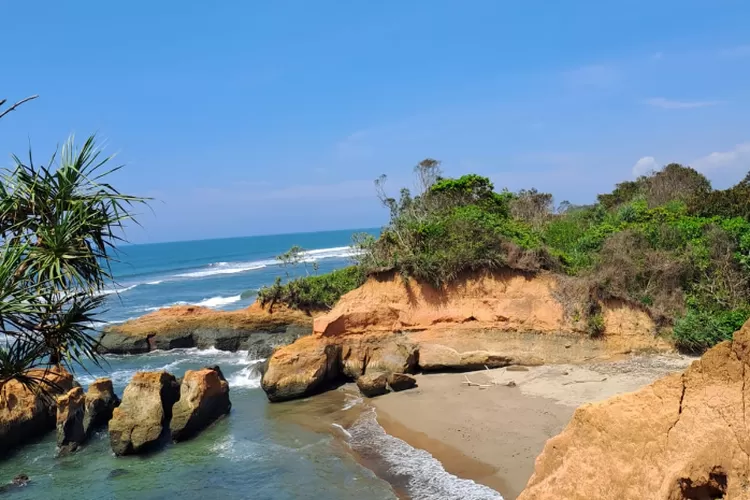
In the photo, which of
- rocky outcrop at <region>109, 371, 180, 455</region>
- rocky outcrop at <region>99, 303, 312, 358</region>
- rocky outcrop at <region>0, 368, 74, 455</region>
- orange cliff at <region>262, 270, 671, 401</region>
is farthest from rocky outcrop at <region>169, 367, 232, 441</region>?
rocky outcrop at <region>99, 303, 312, 358</region>

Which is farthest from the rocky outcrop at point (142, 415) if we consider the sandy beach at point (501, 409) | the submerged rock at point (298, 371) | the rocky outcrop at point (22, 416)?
Result: the sandy beach at point (501, 409)

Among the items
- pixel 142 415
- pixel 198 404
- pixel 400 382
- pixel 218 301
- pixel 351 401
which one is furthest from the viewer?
pixel 218 301

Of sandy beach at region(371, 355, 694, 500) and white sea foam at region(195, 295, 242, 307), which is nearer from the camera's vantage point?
sandy beach at region(371, 355, 694, 500)

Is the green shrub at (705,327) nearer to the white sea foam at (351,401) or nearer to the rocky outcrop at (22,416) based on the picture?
the white sea foam at (351,401)

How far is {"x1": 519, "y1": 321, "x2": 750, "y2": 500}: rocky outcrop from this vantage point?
5.00 metres

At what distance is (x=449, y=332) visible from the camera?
18.2 meters

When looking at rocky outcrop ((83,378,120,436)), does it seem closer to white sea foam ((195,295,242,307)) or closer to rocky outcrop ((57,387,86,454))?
rocky outcrop ((57,387,86,454))

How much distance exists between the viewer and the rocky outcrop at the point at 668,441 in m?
5.00

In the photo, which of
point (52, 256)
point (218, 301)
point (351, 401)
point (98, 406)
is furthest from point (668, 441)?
point (218, 301)

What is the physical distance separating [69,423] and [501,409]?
1145cm

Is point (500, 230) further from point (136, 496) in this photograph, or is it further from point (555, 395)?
point (136, 496)

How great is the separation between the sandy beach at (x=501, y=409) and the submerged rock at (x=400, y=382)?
31cm

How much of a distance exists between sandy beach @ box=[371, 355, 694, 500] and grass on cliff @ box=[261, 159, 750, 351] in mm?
1863

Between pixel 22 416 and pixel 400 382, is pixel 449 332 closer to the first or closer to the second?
pixel 400 382
